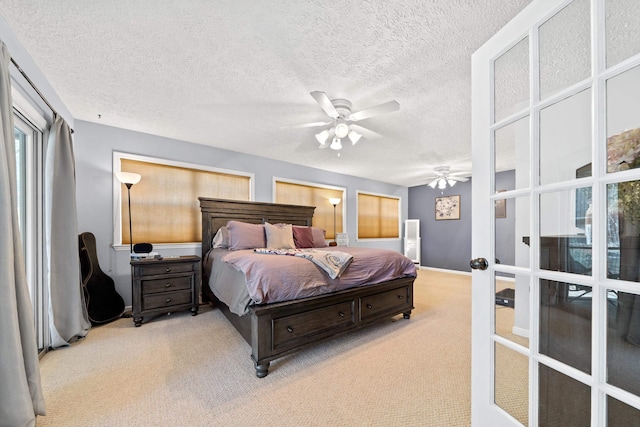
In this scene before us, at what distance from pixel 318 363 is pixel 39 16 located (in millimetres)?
3064

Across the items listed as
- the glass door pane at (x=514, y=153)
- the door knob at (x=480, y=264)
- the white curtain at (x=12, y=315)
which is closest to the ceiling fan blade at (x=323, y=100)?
the glass door pane at (x=514, y=153)

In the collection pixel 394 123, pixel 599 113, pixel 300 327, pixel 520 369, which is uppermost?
pixel 394 123

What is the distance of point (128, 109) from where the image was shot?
9.13 feet

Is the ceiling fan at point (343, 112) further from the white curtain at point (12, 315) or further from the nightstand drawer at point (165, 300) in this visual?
the nightstand drawer at point (165, 300)

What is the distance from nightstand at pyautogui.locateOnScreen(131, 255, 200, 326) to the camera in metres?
2.87

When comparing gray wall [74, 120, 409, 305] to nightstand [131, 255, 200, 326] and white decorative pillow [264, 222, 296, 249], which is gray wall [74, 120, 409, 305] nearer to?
nightstand [131, 255, 200, 326]

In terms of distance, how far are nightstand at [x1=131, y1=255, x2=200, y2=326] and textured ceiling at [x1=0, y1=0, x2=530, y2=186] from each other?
175 centimetres

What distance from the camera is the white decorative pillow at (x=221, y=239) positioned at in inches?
143

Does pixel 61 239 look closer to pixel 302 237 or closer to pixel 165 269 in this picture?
pixel 165 269

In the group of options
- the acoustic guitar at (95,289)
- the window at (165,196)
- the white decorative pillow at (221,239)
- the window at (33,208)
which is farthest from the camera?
the white decorative pillow at (221,239)

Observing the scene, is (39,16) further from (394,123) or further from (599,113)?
(394,123)

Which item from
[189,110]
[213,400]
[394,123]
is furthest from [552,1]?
[189,110]

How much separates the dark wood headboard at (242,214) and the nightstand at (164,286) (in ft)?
1.99

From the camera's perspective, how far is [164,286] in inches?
120
